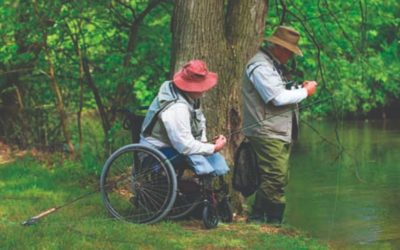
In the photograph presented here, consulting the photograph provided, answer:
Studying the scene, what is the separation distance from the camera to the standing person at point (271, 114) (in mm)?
6977

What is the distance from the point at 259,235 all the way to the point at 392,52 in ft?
94.2

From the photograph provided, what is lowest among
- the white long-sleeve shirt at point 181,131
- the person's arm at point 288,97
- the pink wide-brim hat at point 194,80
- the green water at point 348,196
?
the green water at point 348,196

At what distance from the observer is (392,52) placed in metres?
33.7

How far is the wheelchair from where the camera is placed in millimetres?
6414

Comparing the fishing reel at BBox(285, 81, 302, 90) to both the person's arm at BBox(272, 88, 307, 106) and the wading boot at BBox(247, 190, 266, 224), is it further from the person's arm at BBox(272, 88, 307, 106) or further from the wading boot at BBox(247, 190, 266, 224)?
the wading boot at BBox(247, 190, 266, 224)

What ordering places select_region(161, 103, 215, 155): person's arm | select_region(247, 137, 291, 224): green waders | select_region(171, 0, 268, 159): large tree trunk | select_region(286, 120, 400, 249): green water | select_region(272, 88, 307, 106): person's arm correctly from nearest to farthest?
select_region(161, 103, 215, 155): person's arm < select_region(272, 88, 307, 106): person's arm < select_region(247, 137, 291, 224): green waders < select_region(171, 0, 268, 159): large tree trunk < select_region(286, 120, 400, 249): green water

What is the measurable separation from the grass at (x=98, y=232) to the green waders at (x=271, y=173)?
0.26m

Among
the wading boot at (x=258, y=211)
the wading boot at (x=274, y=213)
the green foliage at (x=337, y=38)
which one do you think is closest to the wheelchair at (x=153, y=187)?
the wading boot at (x=258, y=211)

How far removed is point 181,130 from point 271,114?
1099 millimetres

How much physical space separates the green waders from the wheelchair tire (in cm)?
65

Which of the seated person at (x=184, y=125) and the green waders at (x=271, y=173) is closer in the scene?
the seated person at (x=184, y=125)

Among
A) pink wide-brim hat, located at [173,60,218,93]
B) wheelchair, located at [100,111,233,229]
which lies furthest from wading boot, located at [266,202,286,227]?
pink wide-brim hat, located at [173,60,218,93]

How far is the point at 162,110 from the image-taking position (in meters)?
6.47

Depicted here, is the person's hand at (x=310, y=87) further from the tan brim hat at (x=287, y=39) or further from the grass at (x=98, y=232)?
the grass at (x=98, y=232)
